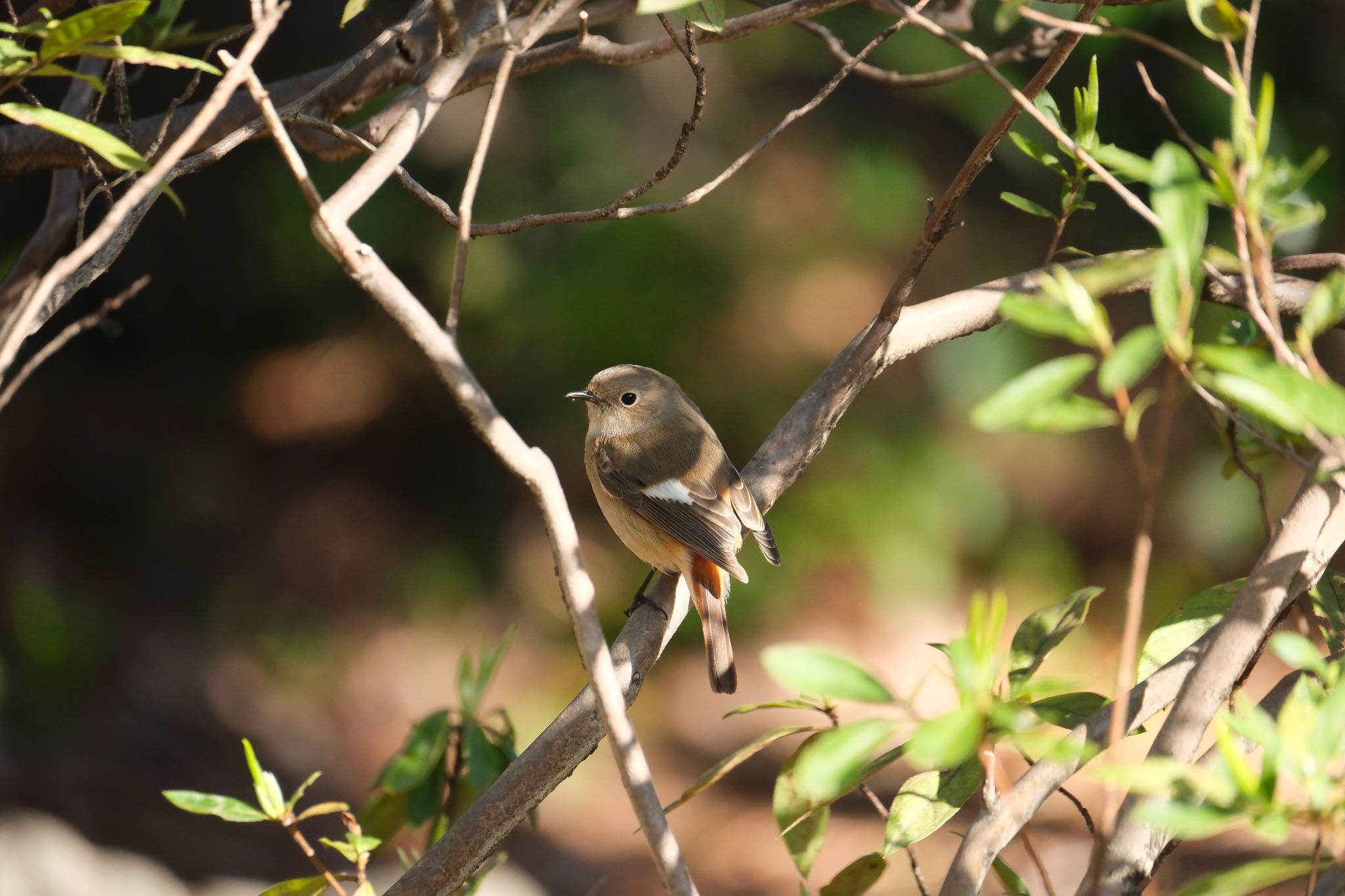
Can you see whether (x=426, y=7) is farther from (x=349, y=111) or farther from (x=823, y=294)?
(x=823, y=294)

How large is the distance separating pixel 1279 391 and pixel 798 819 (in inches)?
41.8

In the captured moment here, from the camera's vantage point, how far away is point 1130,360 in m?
0.93

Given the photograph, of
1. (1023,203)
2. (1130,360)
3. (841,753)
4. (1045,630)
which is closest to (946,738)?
(841,753)

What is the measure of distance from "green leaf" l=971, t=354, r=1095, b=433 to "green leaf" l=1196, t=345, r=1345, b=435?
4.2 inches

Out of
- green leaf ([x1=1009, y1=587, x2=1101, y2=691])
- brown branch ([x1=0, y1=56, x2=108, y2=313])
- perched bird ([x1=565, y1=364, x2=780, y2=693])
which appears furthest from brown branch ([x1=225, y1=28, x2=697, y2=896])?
perched bird ([x1=565, y1=364, x2=780, y2=693])

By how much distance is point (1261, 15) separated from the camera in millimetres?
5191

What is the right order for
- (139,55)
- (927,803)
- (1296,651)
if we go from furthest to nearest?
1. (927,803)
2. (139,55)
3. (1296,651)

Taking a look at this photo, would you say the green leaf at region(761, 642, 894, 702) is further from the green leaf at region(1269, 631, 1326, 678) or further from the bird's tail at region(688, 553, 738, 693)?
the bird's tail at region(688, 553, 738, 693)

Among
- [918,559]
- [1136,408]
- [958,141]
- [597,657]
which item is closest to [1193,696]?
[1136,408]

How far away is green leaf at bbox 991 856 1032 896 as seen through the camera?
1621 millimetres

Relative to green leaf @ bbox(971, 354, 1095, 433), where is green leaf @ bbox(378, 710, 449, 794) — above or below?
below

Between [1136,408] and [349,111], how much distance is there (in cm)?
201

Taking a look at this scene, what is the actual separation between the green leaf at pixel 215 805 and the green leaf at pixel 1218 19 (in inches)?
63.4

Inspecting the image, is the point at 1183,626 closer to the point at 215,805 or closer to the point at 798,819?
the point at 798,819
